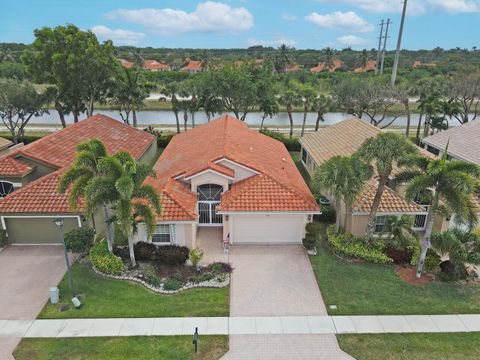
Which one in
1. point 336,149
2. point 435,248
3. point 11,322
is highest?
point 336,149

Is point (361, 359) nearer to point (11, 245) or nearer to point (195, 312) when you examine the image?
point (195, 312)

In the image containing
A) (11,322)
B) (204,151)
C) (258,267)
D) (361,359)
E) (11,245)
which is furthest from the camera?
(204,151)

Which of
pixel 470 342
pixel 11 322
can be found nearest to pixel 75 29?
pixel 11 322

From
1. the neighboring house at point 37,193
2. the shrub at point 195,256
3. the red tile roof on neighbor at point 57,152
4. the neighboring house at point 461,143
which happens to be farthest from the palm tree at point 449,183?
the red tile roof on neighbor at point 57,152

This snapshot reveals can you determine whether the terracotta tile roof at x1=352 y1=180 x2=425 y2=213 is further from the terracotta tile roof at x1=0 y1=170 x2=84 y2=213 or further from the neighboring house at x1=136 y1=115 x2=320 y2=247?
the terracotta tile roof at x1=0 y1=170 x2=84 y2=213

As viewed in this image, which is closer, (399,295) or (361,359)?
(361,359)
